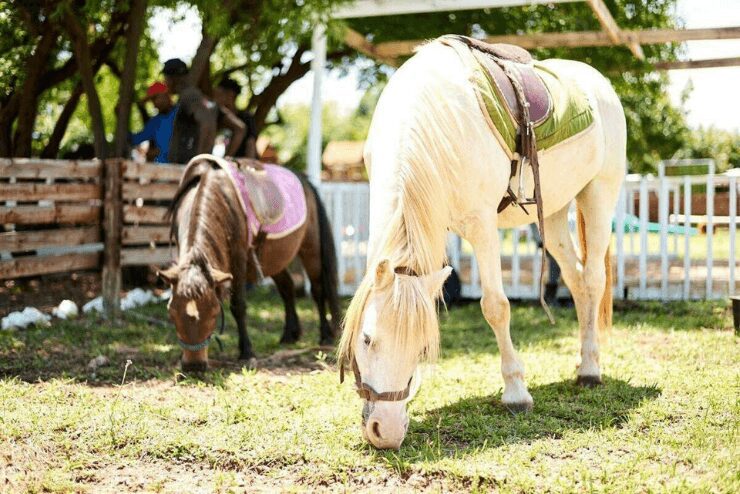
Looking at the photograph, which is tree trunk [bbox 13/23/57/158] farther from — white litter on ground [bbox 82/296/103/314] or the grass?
the grass

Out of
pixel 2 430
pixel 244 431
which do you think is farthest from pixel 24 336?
pixel 244 431

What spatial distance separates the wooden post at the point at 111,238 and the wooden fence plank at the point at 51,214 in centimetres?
15

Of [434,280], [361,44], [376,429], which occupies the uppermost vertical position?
[361,44]

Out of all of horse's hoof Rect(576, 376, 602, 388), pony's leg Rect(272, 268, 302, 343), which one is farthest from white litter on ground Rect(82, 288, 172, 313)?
horse's hoof Rect(576, 376, 602, 388)

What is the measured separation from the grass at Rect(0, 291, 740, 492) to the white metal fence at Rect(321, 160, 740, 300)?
245cm

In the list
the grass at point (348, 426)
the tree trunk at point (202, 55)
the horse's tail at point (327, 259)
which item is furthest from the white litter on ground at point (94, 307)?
the tree trunk at point (202, 55)

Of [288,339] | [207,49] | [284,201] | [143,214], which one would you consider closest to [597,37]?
[207,49]

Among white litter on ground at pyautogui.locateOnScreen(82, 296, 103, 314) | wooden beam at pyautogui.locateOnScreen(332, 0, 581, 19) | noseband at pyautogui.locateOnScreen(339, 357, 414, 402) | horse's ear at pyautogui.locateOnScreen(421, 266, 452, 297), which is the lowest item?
white litter on ground at pyautogui.locateOnScreen(82, 296, 103, 314)

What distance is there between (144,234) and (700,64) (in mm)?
7085

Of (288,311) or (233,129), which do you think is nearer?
(288,311)

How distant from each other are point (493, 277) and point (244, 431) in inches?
56.8

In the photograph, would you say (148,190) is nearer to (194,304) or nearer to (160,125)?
(160,125)

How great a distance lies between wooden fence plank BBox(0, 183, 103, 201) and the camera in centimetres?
613

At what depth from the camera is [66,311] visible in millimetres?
7066
